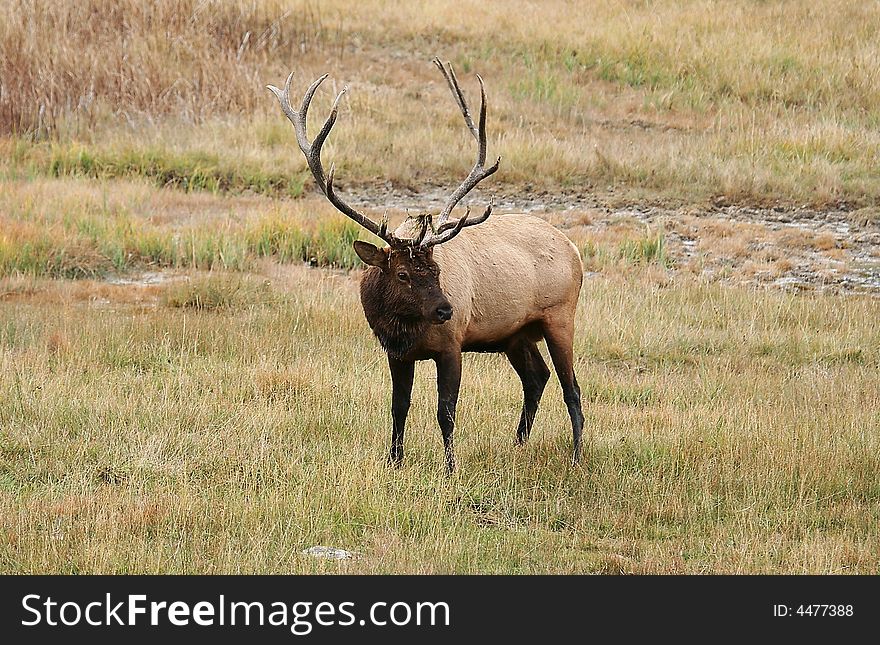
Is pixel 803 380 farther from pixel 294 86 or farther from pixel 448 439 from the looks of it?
pixel 294 86

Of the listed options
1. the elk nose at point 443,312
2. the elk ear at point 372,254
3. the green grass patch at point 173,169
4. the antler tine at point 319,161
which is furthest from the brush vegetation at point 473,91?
the elk nose at point 443,312

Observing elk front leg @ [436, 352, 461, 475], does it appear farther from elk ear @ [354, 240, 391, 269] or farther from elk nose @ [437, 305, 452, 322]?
elk ear @ [354, 240, 391, 269]

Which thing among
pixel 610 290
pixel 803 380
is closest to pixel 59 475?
pixel 803 380

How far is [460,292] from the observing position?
7.79 meters

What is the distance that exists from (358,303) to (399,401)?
4277 mm

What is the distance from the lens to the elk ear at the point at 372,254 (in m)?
7.45

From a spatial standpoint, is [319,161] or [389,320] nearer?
[389,320]

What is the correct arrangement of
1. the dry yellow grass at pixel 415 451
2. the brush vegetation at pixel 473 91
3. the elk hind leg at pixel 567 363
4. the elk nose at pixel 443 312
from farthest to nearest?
the brush vegetation at pixel 473 91, the elk hind leg at pixel 567 363, the elk nose at pixel 443 312, the dry yellow grass at pixel 415 451

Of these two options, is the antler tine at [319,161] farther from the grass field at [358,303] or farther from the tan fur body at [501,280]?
the grass field at [358,303]

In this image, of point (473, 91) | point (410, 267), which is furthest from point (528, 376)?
point (473, 91)

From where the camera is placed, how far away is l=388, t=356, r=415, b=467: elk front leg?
26.2 ft

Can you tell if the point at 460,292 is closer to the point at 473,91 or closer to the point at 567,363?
the point at 567,363

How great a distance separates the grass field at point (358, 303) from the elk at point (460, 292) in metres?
0.48

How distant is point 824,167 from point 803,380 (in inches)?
347
